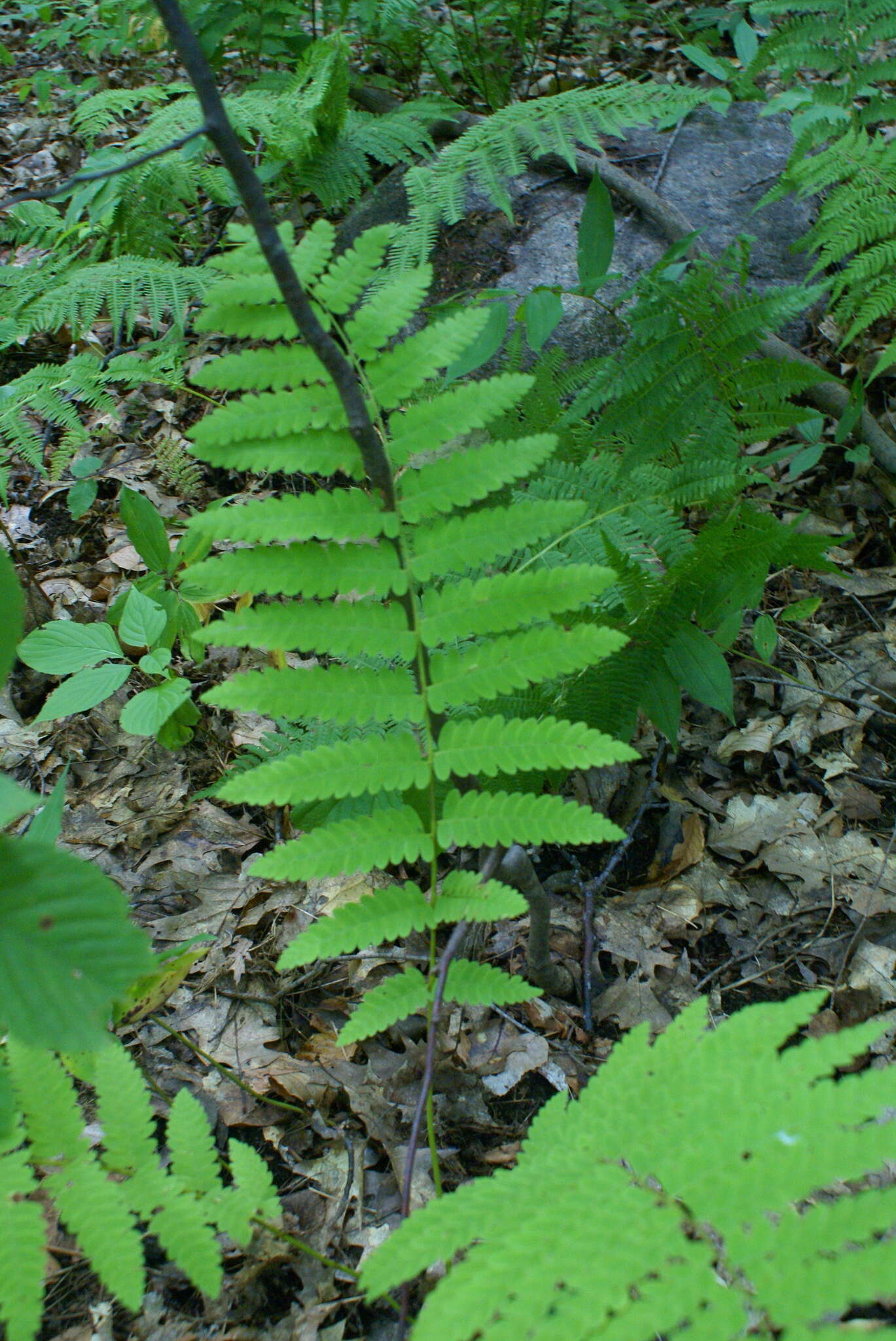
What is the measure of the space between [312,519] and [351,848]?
0.51 metres

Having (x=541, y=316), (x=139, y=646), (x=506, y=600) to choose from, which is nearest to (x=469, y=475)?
(x=506, y=600)

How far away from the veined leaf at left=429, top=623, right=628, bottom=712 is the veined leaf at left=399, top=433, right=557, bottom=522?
23 centimetres

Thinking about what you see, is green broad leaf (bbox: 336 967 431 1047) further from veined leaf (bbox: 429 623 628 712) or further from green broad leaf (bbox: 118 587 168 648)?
green broad leaf (bbox: 118 587 168 648)

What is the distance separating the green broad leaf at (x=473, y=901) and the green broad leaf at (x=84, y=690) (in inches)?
52.0

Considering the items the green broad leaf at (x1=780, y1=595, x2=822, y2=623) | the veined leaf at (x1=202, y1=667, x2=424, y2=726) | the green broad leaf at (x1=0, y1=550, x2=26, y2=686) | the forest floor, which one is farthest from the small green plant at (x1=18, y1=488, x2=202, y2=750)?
the green broad leaf at (x1=780, y1=595, x2=822, y2=623)

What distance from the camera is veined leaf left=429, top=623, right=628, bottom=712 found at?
120 centimetres

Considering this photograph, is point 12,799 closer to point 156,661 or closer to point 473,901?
point 473,901

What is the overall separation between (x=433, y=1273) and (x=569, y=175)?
4.18m

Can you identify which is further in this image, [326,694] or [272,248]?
[326,694]

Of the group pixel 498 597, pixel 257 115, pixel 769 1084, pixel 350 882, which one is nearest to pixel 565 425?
pixel 498 597

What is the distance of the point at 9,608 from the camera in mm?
903

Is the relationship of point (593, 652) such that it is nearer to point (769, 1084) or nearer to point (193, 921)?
point (769, 1084)

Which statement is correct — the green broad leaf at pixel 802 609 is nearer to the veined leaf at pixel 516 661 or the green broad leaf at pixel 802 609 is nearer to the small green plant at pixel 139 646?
the veined leaf at pixel 516 661

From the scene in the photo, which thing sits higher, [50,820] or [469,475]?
[469,475]
